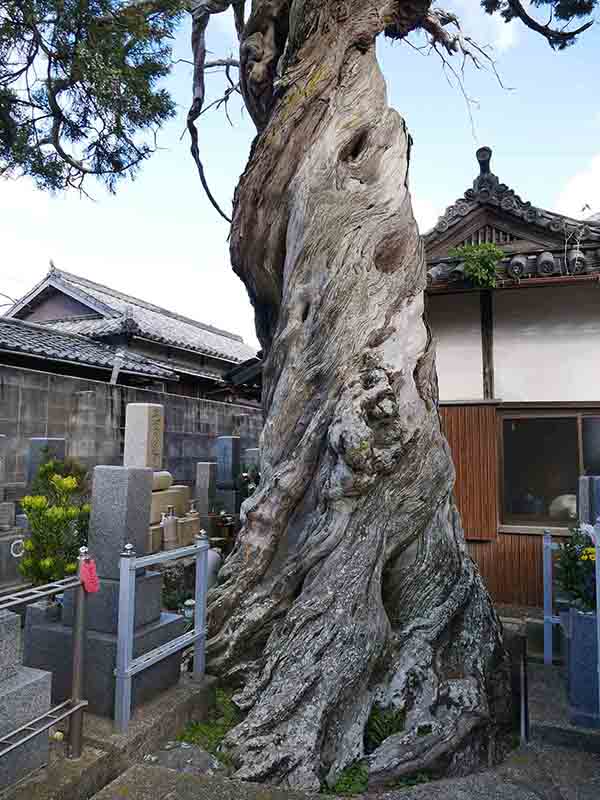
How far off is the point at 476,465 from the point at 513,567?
4.26ft

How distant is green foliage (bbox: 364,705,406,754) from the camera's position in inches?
154

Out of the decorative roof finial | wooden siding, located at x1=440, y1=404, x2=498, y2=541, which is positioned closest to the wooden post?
wooden siding, located at x1=440, y1=404, x2=498, y2=541

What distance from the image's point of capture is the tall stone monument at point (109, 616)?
11.9ft

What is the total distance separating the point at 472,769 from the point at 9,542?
577cm

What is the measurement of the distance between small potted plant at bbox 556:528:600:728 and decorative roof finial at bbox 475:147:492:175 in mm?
4903

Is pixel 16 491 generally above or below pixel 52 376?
below

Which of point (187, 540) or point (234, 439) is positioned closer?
point (187, 540)

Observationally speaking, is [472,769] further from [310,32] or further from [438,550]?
[310,32]

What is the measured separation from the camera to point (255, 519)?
15.8 ft

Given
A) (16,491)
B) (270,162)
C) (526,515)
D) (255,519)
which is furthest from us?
(16,491)

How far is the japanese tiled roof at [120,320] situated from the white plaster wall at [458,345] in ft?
33.9

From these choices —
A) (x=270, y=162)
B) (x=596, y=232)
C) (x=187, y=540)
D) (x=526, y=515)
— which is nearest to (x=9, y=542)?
(x=187, y=540)

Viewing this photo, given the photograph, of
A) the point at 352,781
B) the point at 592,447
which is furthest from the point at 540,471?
the point at 352,781

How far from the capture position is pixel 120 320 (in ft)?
52.9
